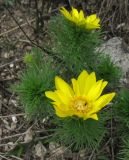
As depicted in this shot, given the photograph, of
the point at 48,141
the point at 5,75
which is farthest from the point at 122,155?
the point at 5,75

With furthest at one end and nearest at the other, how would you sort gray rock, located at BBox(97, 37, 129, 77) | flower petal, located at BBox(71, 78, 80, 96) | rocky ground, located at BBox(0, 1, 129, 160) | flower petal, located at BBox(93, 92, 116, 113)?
gray rock, located at BBox(97, 37, 129, 77) < rocky ground, located at BBox(0, 1, 129, 160) < flower petal, located at BBox(71, 78, 80, 96) < flower petal, located at BBox(93, 92, 116, 113)

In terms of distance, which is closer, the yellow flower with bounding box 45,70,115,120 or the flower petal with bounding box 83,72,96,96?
the yellow flower with bounding box 45,70,115,120

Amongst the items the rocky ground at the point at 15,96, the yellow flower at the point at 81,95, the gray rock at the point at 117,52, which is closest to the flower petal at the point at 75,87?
the yellow flower at the point at 81,95

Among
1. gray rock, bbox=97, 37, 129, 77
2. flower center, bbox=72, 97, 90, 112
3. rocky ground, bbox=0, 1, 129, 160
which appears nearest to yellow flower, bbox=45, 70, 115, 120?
flower center, bbox=72, 97, 90, 112

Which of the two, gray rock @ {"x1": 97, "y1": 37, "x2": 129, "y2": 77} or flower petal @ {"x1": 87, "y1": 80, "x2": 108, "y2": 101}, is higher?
gray rock @ {"x1": 97, "y1": 37, "x2": 129, "y2": 77}

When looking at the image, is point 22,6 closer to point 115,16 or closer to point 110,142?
point 115,16

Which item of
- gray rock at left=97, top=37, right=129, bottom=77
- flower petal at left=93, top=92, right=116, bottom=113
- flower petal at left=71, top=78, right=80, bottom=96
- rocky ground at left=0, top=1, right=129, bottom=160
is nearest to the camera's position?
flower petal at left=93, top=92, right=116, bottom=113

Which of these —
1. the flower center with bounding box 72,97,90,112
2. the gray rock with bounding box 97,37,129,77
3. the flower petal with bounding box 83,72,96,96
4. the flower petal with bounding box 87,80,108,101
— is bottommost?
the flower center with bounding box 72,97,90,112

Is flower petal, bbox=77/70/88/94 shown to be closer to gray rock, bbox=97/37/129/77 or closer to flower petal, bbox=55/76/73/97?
flower petal, bbox=55/76/73/97
